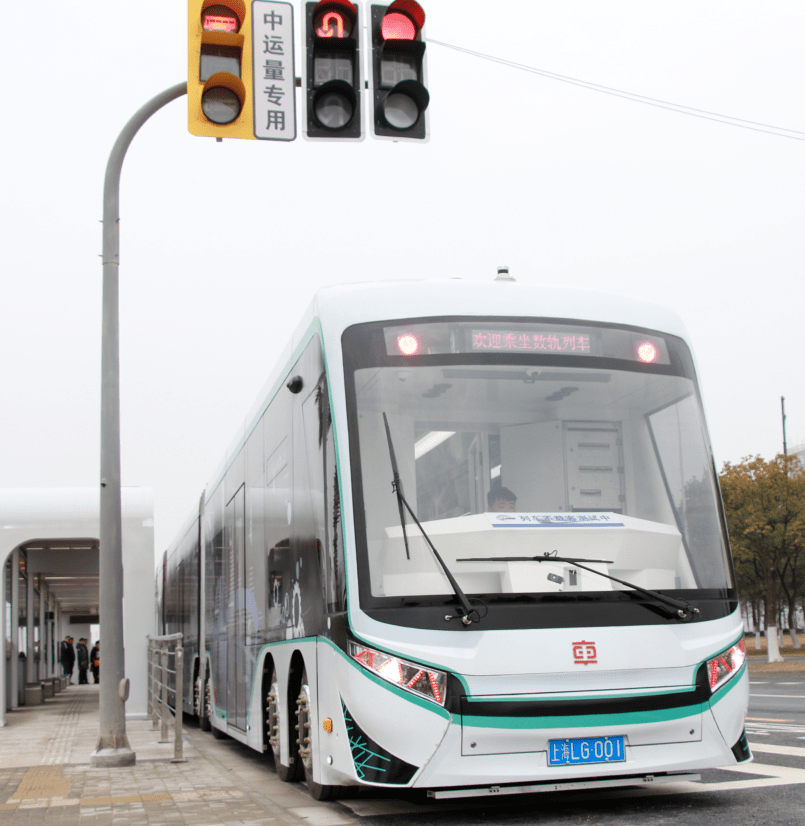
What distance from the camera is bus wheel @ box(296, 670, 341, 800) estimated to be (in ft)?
22.9

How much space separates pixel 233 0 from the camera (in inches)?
291

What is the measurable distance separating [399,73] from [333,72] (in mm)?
482

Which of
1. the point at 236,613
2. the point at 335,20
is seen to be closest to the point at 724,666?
the point at 335,20

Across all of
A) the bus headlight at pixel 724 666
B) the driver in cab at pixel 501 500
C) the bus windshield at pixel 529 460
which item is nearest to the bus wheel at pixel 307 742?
the bus windshield at pixel 529 460

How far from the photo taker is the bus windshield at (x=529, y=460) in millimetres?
6090

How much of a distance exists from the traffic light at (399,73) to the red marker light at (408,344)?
1.69m

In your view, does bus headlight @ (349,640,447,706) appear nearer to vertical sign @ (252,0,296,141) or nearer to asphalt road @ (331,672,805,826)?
asphalt road @ (331,672,805,826)

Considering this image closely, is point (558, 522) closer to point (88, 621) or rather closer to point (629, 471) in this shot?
point (629, 471)

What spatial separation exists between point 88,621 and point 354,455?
238 feet

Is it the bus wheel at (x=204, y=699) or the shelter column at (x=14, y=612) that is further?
the shelter column at (x=14, y=612)

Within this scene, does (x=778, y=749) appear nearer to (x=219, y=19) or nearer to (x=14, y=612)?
(x=219, y=19)

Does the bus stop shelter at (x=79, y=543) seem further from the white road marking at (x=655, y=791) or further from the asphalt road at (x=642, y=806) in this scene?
the asphalt road at (x=642, y=806)

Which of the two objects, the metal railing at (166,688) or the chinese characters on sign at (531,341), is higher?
the chinese characters on sign at (531,341)

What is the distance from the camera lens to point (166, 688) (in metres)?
14.1
